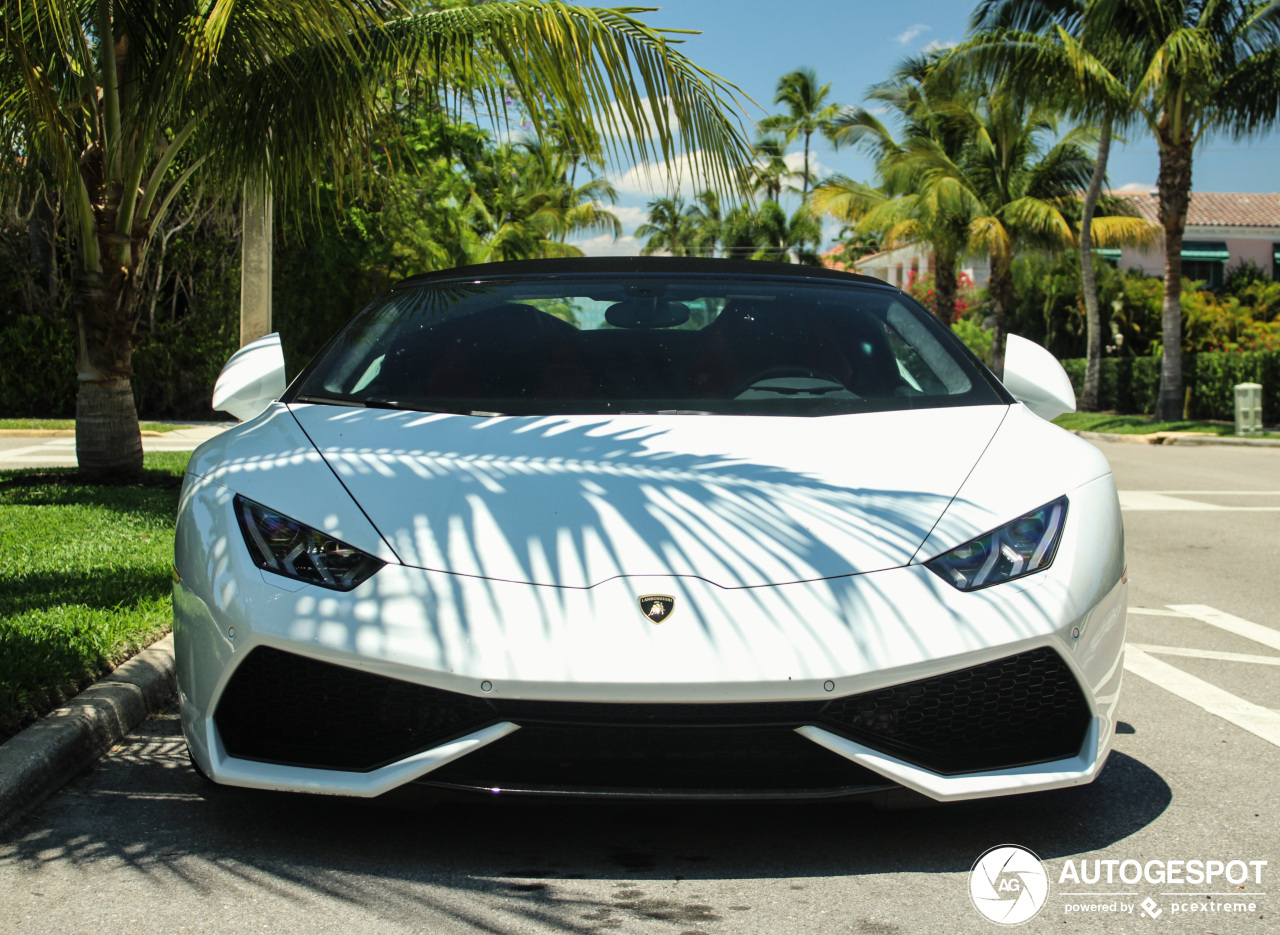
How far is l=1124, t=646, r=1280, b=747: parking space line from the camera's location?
3.68 meters

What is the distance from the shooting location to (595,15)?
253 inches

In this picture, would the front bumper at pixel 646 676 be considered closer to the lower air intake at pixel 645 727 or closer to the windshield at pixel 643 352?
the lower air intake at pixel 645 727

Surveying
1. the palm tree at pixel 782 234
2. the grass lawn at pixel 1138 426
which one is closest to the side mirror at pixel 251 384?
the grass lawn at pixel 1138 426

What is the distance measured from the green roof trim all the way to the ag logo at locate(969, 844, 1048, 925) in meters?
45.3

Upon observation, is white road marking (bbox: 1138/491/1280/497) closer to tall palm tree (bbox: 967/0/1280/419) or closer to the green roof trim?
tall palm tree (bbox: 967/0/1280/419)

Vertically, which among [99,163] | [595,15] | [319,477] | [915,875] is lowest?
[915,875]

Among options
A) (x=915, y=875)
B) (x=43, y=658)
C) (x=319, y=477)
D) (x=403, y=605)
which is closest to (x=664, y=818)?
(x=915, y=875)

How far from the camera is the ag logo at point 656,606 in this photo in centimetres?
231

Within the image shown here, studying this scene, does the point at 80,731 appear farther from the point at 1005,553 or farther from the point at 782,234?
the point at 782,234

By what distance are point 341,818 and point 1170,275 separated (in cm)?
2136

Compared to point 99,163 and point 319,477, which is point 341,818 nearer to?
point 319,477

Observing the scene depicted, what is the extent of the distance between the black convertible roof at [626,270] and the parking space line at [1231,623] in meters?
2.46

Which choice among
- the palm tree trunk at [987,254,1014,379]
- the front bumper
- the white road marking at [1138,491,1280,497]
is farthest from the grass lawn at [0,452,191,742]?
the palm tree trunk at [987,254,1014,379]

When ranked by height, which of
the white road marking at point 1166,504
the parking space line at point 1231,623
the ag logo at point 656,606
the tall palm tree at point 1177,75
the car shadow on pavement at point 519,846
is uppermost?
the tall palm tree at point 1177,75
